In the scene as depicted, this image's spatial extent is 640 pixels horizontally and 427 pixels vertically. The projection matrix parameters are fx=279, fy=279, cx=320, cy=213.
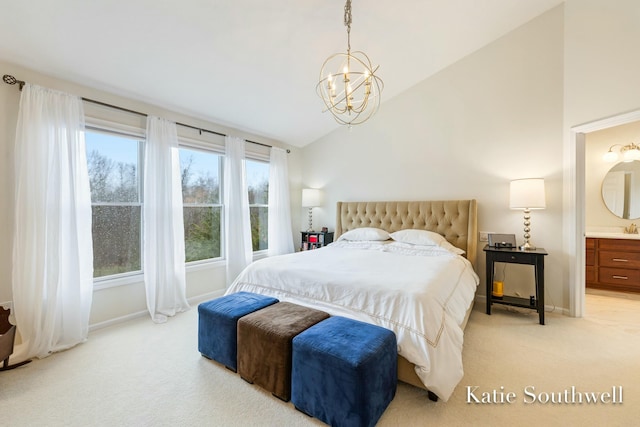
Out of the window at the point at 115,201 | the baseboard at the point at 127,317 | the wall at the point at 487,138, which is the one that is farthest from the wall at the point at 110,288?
the wall at the point at 487,138

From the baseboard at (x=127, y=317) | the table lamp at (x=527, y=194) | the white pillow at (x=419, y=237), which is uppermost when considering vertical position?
the table lamp at (x=527, y=194)

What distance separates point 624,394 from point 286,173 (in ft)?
14.7

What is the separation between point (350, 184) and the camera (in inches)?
189

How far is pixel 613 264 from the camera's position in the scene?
394cm

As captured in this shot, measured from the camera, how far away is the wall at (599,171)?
4.21m

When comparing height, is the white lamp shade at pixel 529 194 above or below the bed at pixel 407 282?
above

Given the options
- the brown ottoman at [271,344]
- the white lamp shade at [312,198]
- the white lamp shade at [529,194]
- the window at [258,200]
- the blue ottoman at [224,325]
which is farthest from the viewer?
the white lamp shade at [312,198]

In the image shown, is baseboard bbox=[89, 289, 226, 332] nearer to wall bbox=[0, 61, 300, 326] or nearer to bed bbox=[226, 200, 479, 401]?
wall bbox=[0, 61, 300, 326]

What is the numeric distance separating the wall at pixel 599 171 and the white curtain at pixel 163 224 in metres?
6.14

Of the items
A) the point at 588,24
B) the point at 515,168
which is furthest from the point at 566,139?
the point at 588,24

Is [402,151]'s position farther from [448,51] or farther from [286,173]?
[286,173]

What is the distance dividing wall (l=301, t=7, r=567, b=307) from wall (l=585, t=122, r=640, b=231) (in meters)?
1.95

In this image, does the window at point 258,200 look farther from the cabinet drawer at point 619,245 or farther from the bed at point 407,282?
the cabinet drawer at point 619,245

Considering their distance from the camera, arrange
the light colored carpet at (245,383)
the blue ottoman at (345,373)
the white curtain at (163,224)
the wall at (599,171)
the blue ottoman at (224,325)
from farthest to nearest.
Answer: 1. the wall at (599,171)
2. the white curtain at (163,224)
3. the blue ottoman at (224,325)
4. the light colored carpet at (245,383)
5. the blue ottoman at (345,373)
